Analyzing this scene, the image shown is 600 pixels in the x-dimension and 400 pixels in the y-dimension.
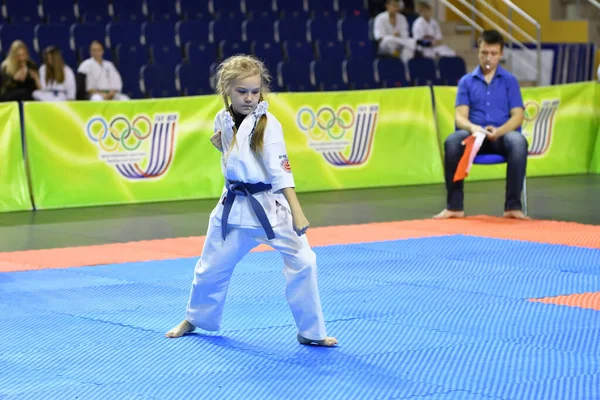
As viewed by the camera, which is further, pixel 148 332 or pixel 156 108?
pixel 156 108

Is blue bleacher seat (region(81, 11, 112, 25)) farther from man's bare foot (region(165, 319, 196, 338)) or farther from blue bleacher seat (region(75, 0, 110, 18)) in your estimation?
man's bare foot (region(165, 319, 196, 338))

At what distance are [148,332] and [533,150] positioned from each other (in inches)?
337

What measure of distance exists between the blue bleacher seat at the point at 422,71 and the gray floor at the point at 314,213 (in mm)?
3690

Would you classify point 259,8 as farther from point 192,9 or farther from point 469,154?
point 469,154

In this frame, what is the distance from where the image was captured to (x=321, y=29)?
15711 millimetres

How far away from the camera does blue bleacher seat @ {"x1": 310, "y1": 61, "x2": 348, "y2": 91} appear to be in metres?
14.6

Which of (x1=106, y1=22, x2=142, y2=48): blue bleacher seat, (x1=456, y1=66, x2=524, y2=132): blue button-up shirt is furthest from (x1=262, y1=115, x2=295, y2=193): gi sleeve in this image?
(x1=106, y1=22, x2=142, y2=48): blue bleacher seat

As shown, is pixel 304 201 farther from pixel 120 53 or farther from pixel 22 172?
pixel 120 53

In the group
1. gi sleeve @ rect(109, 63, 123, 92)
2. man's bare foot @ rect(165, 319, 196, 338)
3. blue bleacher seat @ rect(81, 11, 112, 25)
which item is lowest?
man's bare foot @ rect(165, 319, 196, 338)

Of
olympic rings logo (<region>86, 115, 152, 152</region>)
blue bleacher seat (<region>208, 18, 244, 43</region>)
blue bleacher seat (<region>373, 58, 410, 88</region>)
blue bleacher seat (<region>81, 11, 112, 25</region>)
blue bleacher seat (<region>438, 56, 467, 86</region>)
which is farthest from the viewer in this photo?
blue bleacher seat (<region>438, 56, 467, 86</region>)

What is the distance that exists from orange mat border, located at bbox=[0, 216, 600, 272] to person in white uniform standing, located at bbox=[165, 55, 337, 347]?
2676 millimetres

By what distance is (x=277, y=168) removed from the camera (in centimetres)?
453

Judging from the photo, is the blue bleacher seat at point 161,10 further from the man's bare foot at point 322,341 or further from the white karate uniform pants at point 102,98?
the man's bare foot at point 322,341

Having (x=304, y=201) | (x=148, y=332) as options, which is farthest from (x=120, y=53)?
(x=148, y=332)
